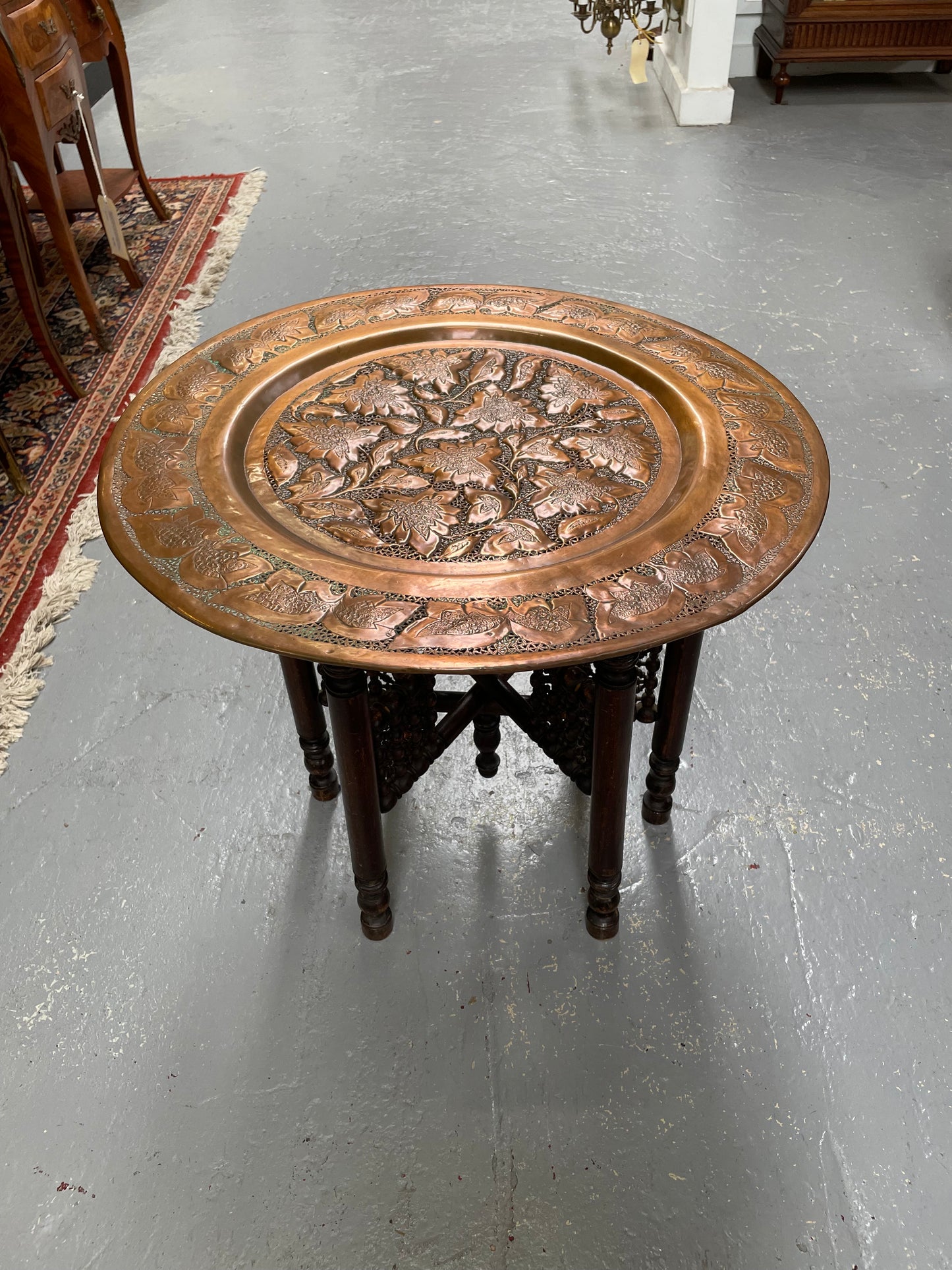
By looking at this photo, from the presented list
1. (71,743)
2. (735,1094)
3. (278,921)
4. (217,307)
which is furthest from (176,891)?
(217,307)

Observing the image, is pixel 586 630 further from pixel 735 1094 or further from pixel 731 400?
pixel 735 1094

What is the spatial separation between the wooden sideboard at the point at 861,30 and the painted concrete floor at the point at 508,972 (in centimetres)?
241

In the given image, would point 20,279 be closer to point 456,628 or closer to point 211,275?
point 211,275

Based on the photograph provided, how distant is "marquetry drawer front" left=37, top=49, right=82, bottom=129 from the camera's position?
2730mm

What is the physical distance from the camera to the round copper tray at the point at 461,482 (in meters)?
1.12

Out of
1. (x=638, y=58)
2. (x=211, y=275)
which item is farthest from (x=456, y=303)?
(x=638, y=58)

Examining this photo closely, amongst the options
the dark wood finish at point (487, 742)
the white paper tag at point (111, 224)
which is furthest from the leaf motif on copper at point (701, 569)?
the white paper tag at point (111, 224)

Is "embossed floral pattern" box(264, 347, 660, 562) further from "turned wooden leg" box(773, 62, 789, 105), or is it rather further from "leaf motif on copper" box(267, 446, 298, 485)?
"turned wooden leg" box(773, 62, 789, 105)

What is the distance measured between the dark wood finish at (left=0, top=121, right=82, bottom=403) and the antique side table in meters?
1.39

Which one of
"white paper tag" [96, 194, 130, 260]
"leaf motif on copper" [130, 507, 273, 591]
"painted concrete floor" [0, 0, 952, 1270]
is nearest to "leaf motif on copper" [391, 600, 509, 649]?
"leaf motif on copper" [130, 507, 273, 591]

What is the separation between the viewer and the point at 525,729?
158 centimetres

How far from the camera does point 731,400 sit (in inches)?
57.2

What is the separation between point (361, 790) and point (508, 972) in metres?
0.40

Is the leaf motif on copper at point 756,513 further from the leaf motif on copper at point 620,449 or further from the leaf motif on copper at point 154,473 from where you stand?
the leaf motif on copper at point 154,473
